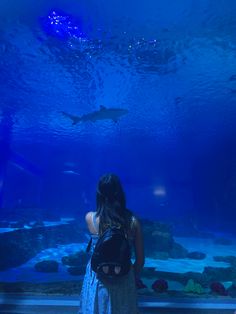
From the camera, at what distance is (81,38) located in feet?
24.3

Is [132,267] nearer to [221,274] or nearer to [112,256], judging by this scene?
[112,256]

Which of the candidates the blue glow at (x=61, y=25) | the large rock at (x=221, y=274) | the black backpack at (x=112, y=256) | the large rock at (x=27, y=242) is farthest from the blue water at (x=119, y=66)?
the large rock at (x=221, y=274)

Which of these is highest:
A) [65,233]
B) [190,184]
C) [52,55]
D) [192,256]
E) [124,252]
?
[190,184]

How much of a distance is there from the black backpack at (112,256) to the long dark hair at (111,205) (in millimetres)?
101

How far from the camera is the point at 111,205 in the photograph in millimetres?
2352

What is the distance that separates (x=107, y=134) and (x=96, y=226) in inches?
760

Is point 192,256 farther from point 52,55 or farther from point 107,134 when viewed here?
point 107,134

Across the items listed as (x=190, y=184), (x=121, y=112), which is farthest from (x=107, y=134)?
(x=190, y=184)

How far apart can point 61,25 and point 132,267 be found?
6.27 meters

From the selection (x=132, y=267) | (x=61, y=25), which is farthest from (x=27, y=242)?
(x=132, y=267)

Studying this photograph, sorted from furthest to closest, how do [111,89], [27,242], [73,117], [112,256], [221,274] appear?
[73,117] < [111,89] < [27,242] < [221,274] < [112,256]

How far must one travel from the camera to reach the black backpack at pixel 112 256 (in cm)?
217

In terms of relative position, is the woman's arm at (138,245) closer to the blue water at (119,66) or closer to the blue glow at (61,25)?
the blue water at (119,66)

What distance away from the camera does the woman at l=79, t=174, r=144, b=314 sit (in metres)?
2.24
